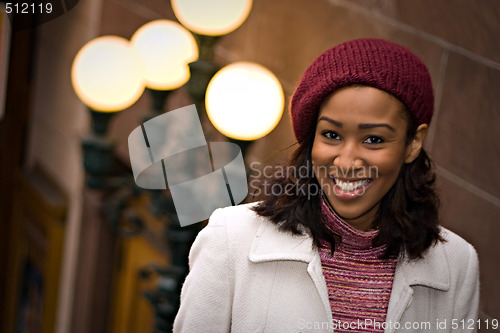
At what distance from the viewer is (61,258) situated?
6945 millimetres

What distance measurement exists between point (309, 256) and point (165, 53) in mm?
1695

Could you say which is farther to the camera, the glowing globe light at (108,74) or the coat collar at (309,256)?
the glowing globe light at (108,74)

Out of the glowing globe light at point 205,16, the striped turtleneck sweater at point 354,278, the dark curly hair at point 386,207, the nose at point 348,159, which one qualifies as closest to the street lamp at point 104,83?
the glowing globe light at point 205,16

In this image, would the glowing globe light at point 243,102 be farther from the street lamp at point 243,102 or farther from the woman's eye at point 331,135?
the woman's eye at point 331,135

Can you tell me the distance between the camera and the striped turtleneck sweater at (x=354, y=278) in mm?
2004

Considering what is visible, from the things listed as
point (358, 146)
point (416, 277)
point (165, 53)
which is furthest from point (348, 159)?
point (165, 53)

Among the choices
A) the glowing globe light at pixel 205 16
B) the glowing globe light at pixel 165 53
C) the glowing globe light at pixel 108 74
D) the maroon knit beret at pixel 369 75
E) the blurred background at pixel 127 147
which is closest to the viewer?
the maroon knit beret at pixel 369 75

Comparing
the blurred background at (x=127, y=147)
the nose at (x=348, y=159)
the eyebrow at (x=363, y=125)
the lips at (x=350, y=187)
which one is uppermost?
the eyebrow at (x=363, y=125)

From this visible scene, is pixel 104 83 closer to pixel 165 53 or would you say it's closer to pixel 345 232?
pixel 165 53

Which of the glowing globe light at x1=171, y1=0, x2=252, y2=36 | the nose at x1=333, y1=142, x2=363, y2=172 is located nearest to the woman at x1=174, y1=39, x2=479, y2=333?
the nose at x1=333, y1=142, x2=363, y2=172

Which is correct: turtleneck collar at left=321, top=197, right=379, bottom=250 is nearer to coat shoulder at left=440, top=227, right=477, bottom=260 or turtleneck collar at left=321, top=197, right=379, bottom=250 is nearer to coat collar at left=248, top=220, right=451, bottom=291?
coat collar at left=248, top=220, right=451, bottom=291

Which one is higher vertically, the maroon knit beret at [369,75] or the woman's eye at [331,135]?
the maroon knit beret at [369,75]

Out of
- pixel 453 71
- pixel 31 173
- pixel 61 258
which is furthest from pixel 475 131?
pixel 31 173

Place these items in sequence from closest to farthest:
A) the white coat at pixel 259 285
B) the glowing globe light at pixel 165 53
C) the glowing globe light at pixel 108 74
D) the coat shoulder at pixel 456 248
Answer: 1. the white coat at pixel 259 285
2. the coat shoulder at pixel 456 248
3. the glowing globe light at pixel 165 53
4. the glowing globe light at pixel 108 74
